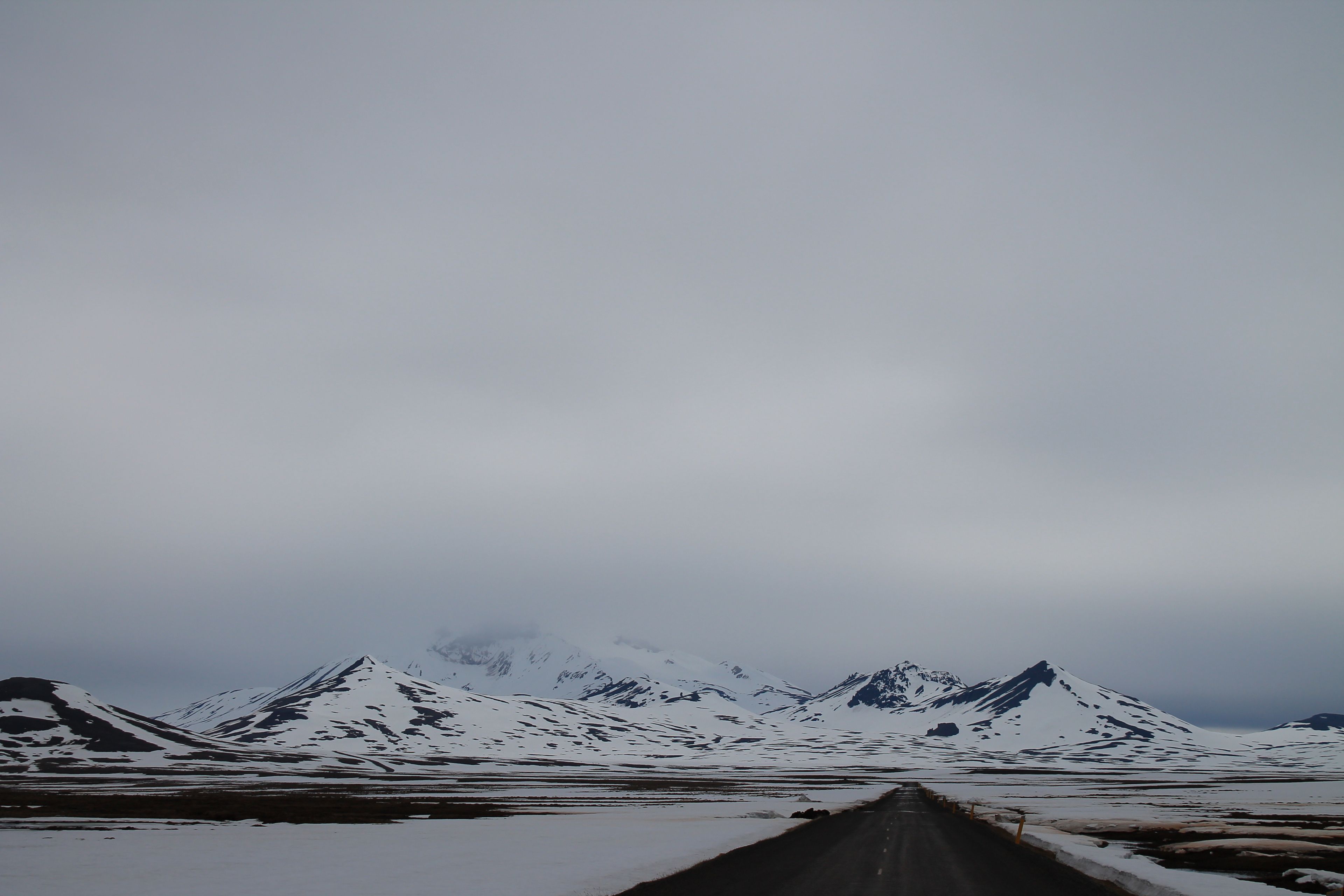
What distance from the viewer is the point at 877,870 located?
27.2 m

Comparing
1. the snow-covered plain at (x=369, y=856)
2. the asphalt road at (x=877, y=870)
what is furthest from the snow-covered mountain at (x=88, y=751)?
the asphalt road at (x=877, y=870)

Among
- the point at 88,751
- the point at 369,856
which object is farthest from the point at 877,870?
the point at 88,751

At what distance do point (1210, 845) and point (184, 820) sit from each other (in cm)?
5803

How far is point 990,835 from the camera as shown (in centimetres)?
4572

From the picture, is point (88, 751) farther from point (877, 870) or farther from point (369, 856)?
point (877, 870)

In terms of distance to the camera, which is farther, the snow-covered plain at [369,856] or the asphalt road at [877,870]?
the snow-covered plain at [369,856]

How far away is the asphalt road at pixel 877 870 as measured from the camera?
73.5 feet

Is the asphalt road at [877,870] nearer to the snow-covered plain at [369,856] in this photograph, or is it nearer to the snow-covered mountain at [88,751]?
the snow-covered plain at [369,856]

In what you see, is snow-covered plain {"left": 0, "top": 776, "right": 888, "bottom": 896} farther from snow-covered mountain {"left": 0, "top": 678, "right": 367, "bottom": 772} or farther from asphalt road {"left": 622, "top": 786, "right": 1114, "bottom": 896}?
snow-covered mountain {"left": 0, "top": 678, "right": 367, "bottom": 772}

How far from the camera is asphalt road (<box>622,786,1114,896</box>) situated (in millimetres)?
22406

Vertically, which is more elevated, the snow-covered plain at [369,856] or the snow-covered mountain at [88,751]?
the snow-covered plain at [369,856]

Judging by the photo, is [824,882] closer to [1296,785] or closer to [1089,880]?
[1089,880]

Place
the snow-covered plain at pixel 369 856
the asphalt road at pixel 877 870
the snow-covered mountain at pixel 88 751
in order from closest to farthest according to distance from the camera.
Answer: the asphalt road at pixel 877 870 < the snow-covered plain at pixel 369 856 < the snow-covered mountain at pixel 88 751

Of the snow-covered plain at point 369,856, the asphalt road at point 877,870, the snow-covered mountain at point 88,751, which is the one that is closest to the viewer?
the asphalt road at point 877,870
